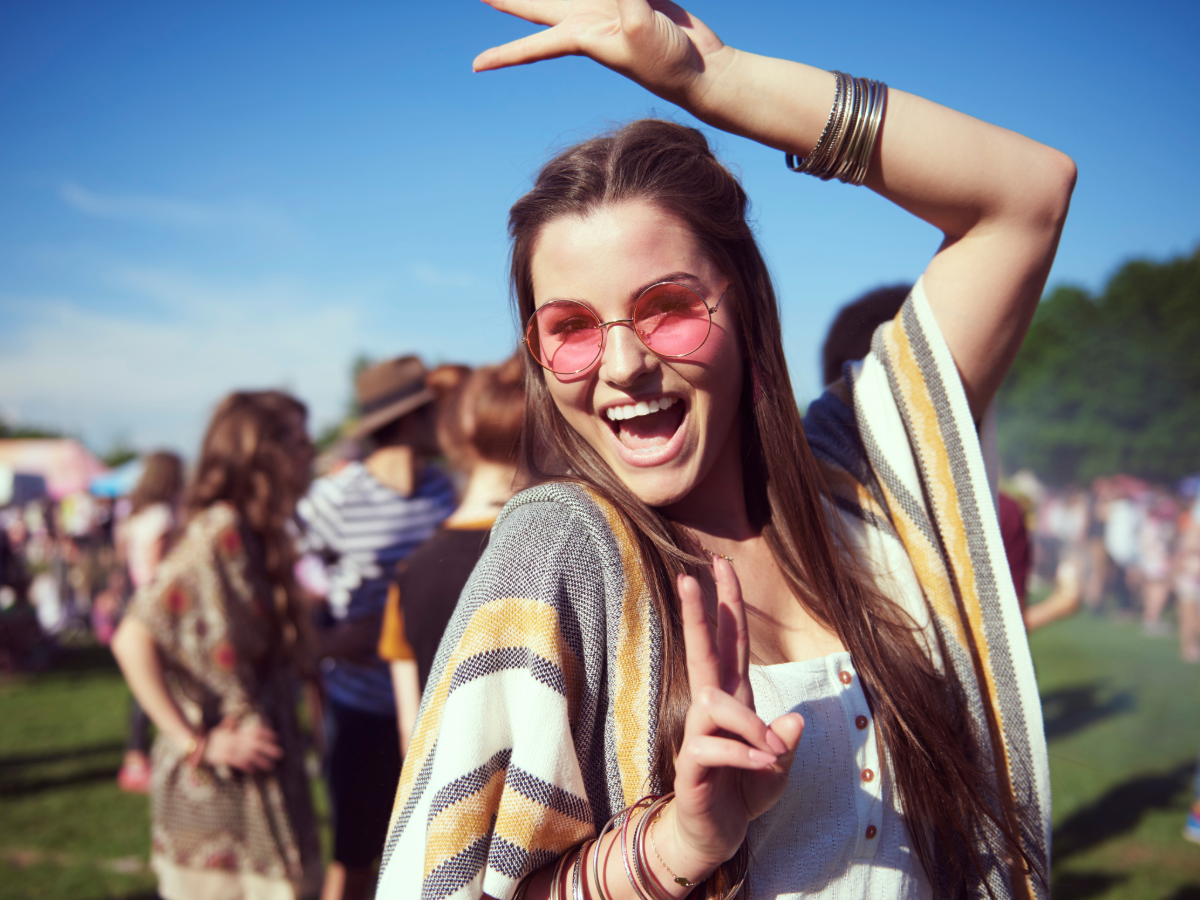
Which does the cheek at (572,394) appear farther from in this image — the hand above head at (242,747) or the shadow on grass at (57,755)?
the shadow on grass at (57,755)

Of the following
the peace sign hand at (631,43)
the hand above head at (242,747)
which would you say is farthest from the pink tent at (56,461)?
the peace sign hand at (631,43)

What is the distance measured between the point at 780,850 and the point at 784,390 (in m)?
0.72

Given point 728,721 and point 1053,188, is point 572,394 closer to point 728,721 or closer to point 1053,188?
point 728,721

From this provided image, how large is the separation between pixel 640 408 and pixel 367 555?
2.73 m

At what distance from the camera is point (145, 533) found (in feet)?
20.8

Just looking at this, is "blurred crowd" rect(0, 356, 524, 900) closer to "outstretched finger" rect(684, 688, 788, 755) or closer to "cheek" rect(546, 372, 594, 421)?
"cheek" rect(546, 372, 594, 421)

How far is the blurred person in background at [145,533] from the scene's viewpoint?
19.0ft

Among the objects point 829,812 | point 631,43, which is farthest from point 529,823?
point 631,43

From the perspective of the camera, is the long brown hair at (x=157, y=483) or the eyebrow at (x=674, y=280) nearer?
the eyebrow at (x=674, y=280)

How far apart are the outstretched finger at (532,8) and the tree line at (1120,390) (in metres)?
19.3

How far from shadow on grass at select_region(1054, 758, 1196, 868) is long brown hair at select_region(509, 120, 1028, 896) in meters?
4.09

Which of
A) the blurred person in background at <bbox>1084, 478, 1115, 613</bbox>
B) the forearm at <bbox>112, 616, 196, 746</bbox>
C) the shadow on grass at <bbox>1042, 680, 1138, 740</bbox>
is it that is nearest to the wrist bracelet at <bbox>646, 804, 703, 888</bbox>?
the forearm at <bbox>112, 616, 196, 746</bbox>

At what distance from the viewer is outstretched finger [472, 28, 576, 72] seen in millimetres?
1182

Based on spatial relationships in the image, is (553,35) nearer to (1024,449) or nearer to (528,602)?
(528,602)
